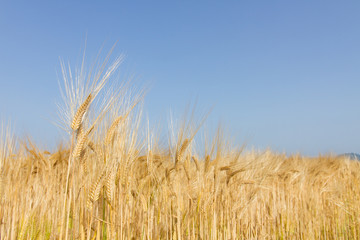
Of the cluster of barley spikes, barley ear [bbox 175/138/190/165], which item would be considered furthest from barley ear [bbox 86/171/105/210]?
barley ear [bbox 175/138/190/165]

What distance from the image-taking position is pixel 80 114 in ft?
4.48

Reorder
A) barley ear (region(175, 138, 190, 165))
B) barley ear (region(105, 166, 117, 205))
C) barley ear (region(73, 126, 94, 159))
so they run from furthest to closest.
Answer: barley ear (region(175, 138, 190, 165)), barley ear (region(105, 166, 117, 205)), barley ear (region(73, 126, 94, 159))

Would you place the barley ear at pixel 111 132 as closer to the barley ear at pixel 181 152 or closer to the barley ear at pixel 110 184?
the barley ear at pixel 110 184

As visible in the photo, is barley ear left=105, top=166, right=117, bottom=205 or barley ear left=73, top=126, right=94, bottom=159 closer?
barley ear left=73, top=126, right=94, bottom=159

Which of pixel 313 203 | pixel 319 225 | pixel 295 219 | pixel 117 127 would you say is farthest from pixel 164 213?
pixel 313 203

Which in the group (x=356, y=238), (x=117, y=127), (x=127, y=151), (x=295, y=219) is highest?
(x=117, y=127)

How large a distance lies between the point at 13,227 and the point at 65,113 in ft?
2.49

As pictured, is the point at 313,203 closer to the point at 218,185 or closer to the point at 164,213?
the point at 218,185

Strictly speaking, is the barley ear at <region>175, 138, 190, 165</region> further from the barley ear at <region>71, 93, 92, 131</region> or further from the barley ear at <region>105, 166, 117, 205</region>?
the barley ear at <region>71, 93, 92, 131</region>

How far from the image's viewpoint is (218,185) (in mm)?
2170

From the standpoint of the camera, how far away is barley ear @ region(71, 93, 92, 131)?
4.40ft

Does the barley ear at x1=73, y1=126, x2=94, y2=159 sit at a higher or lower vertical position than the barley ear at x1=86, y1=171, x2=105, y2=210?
higher

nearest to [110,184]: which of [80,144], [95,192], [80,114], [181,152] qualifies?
[95,192]

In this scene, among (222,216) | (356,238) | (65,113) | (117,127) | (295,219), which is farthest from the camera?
(356,238)
